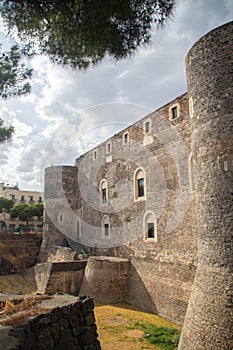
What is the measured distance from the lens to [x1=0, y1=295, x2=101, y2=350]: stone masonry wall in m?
4.65

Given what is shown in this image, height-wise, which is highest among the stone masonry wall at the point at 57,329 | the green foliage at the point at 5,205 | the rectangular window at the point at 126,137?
the rectangular window at the point at 126,137

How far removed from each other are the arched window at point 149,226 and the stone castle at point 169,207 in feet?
0.16

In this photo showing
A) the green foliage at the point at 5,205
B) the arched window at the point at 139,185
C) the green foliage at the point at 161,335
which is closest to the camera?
the green foliage at the point at 161,335

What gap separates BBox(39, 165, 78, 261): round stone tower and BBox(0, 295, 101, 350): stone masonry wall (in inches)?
706

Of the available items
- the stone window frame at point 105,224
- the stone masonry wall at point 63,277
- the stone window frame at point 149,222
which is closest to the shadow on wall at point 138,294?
the stone window frame at point 149,222

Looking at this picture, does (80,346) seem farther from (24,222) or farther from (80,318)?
(24,222)

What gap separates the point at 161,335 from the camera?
10719 millimetres

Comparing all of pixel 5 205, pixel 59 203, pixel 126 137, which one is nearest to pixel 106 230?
pixel 126 137

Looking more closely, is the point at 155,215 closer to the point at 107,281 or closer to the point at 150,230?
the point at 150,230

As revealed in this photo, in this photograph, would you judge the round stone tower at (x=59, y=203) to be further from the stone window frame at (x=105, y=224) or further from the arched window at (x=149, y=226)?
the arched window at (x=149, y=226)

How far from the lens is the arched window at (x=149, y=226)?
1453 cm

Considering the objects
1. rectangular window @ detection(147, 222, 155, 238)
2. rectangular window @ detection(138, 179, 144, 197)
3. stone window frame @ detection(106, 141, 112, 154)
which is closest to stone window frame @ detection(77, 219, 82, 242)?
stone window frame @ detection(106, 141, 112, 154)

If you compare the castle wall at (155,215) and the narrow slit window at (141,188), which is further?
the narrow slit window at (141,188)

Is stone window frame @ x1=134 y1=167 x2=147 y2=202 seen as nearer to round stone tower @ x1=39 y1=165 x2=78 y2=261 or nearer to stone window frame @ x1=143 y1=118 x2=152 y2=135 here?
stone window frame @ x1=143 y1=118 x2=152 y2=135
